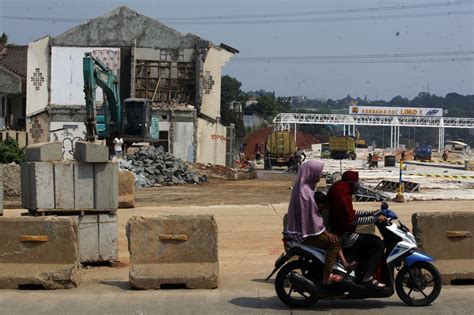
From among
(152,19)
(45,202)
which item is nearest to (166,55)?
(152,19)

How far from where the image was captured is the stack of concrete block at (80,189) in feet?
38.8

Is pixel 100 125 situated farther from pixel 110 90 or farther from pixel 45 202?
pixel 45 202

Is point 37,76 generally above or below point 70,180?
above

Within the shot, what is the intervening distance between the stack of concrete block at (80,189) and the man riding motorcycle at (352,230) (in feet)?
14.4

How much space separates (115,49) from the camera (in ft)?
174

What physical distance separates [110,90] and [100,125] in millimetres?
2563

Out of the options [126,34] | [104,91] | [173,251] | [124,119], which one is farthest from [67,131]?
[173,251]

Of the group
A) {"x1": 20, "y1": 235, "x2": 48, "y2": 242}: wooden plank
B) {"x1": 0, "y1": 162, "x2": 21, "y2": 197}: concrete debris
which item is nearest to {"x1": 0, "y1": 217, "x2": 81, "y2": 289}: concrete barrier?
{"x1": 20, "y1": 235, "x2": 48, "y2": 242}: wooden plank

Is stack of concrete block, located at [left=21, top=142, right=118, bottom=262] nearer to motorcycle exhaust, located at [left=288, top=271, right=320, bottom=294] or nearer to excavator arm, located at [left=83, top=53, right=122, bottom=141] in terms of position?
motorcycle exhaust, located at [left=288, top=271, right=320, bottom=294]

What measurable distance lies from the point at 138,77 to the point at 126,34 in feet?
11.3

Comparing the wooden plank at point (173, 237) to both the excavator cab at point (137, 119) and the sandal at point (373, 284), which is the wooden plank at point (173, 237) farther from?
the excavator cab at point (137, 119)

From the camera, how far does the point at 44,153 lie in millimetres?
11820

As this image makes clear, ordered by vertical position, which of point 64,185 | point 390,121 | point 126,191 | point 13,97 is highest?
point 13,97

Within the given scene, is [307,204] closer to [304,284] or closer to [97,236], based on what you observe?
[304,284]
